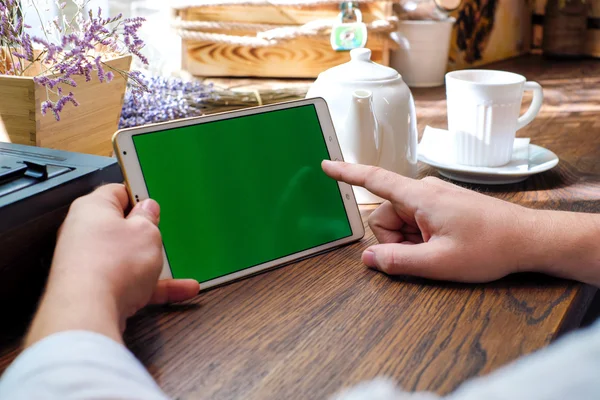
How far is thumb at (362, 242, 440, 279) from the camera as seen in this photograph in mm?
647

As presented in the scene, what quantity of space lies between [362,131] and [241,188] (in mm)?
218

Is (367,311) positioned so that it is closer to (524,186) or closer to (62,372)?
(62,372)

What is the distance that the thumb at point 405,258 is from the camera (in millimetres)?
647

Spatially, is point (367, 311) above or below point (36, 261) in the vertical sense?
below

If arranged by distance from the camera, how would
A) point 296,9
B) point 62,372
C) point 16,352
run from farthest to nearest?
1. point 296,9
2. point 16,352
3. point 62,372

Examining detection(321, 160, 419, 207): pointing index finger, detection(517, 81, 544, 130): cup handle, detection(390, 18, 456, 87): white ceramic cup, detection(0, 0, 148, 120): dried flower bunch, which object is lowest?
detection(390, 18, 456, 87): white ceramic cup

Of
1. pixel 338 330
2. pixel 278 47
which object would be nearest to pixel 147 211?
pixel 338 330

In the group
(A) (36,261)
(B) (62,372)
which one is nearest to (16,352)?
(A) (36,261)

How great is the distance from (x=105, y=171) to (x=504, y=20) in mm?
1984

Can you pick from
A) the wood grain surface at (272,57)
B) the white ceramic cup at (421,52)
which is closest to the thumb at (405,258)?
the wood grain surface at (272,57)

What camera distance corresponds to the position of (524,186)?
960 millimetres

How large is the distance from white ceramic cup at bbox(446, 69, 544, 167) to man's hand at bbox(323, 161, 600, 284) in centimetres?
28

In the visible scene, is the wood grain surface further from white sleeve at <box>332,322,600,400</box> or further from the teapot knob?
white sleeve at <box>332,322,600,400</box>

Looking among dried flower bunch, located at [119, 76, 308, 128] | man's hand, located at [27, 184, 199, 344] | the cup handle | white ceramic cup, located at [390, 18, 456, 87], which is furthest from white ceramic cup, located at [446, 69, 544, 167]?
white ceramic cup, located at [390, 18, 456, 87]
